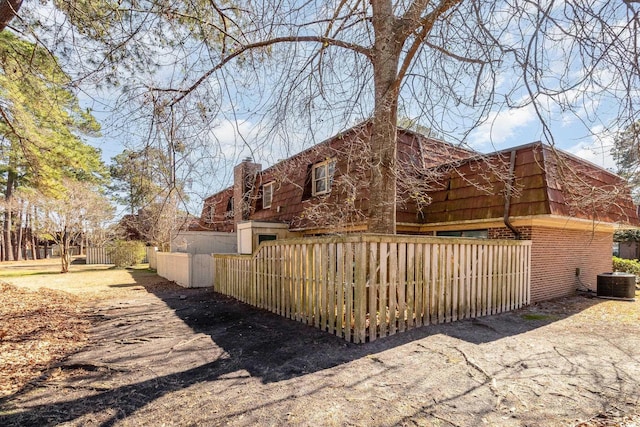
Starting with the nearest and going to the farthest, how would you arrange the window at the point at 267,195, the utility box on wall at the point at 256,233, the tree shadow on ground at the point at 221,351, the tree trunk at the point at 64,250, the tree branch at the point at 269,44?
the tree shadow on ground at the point at 221,351, the tree branch at the point at 269,44, the utility box on wall at the point at 256,233, the window at the point at 267,195, the tree trunk at the point at 64,250

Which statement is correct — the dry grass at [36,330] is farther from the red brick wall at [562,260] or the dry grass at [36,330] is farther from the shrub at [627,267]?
the shrub at [627,267]

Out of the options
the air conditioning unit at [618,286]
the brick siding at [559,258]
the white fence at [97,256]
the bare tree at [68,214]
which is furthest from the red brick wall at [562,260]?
the white fence at [97,256]

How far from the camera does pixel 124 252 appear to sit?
74.7ft

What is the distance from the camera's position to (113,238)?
23.1 m

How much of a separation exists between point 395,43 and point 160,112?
4.39 meters

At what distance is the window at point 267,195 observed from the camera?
52.4 ft

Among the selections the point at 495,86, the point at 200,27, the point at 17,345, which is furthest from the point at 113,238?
the point at 495,86

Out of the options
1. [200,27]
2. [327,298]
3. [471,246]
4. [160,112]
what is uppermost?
[200,27]

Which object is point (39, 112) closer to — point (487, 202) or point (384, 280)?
point (384, 280)

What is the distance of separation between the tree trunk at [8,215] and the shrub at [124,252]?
28.3ft

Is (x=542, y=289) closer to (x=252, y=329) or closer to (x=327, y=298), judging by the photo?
(x=327, y=298)

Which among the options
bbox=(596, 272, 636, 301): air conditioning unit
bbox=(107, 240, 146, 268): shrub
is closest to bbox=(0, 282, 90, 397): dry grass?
bbox=(596, 272, 636, 301): air conditioning unit

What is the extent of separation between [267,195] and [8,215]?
85.8 feet

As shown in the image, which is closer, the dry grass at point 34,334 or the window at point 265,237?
the dry grass at point 34,334
